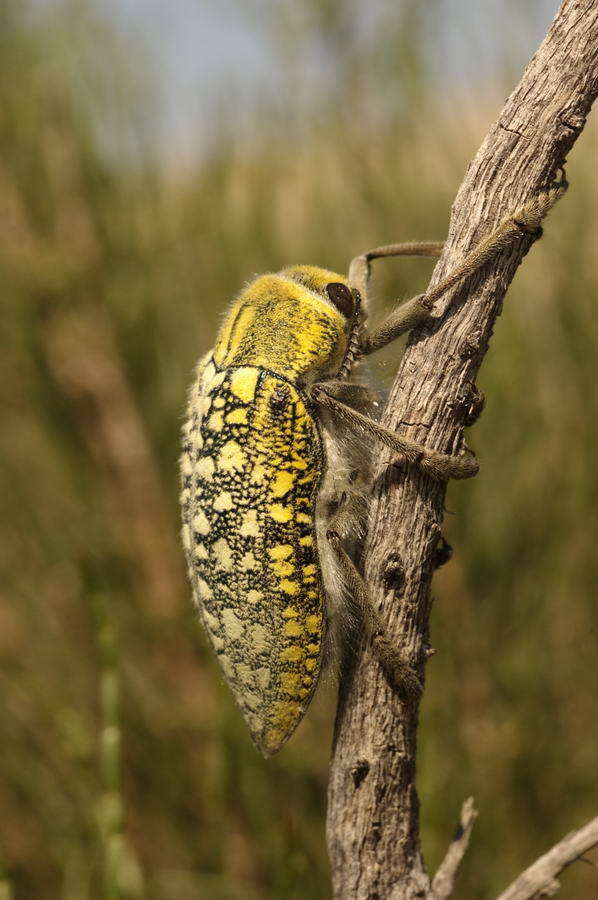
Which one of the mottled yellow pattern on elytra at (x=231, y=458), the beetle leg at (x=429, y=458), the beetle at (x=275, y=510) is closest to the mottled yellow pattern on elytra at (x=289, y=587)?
the beetle at (x=275, y=510)

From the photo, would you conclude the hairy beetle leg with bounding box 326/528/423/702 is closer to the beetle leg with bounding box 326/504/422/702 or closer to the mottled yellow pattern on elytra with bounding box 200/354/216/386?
the beetle leg with bounding box 326/504/422/702

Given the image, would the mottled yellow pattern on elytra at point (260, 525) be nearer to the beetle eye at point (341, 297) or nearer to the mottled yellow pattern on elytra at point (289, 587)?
the mottled yellow pattern on elytra at point (289, 587)

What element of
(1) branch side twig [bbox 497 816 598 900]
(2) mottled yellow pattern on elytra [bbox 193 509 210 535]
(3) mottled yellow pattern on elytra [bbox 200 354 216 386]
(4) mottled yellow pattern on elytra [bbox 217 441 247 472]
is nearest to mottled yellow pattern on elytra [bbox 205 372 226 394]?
(3) mottled yellow pattern on elytra [bbox 200 354 216 386]

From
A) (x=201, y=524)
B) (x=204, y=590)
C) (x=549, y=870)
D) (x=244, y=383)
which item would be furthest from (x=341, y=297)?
(x=549, y=870)

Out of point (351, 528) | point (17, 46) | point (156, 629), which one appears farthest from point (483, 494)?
point (17, 46)

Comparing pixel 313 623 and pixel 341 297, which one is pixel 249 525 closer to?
pixel 313 623

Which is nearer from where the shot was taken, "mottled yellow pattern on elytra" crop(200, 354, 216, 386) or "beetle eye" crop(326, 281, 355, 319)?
"mottled yellow pattern on elytra" crop(200, 354, 216, 386)
